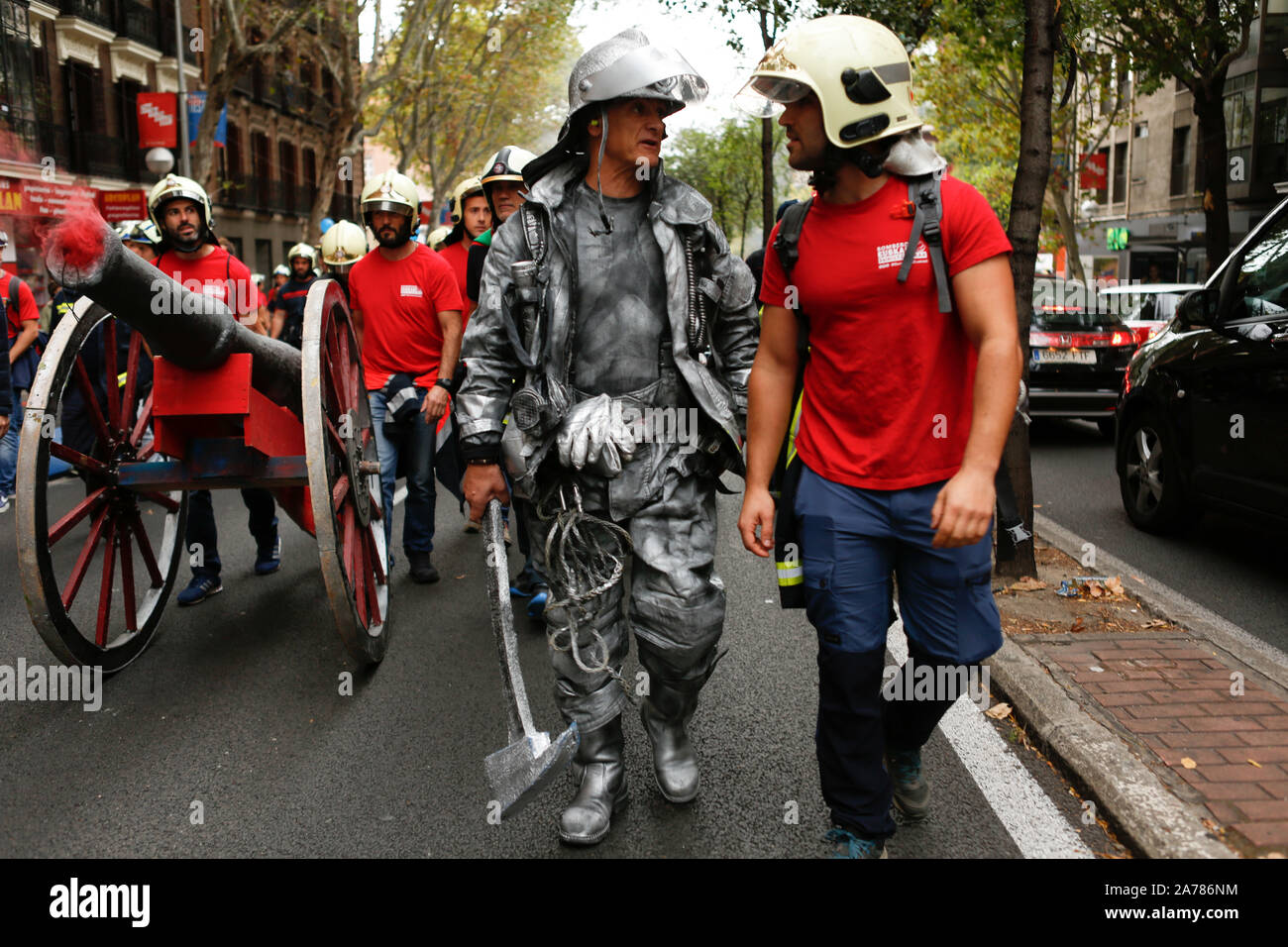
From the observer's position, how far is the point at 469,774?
3.67 m

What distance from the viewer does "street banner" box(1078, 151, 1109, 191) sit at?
1357 inches

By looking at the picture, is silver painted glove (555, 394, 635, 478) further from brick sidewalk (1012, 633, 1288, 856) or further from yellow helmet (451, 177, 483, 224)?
yellow helmet (451, 177, 483, 224)

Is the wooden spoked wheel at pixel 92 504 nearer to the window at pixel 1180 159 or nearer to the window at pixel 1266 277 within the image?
the window at pixel 1266 277

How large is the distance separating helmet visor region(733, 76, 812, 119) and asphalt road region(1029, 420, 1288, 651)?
345cm

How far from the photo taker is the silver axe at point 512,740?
274 cm

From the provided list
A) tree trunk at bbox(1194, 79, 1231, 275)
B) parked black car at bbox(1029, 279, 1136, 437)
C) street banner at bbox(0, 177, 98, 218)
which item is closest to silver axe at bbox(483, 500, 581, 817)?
parked black car at bbox(1029, 279, 1136, 437)

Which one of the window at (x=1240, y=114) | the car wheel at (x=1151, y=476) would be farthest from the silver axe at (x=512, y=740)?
the window at (x=1240, y=114)

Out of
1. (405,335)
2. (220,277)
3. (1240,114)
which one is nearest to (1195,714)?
(405,335)

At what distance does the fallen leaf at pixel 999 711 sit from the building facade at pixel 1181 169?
80.8 ft

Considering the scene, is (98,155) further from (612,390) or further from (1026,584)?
(612,390)

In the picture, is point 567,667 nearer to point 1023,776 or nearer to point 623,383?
point 623,383

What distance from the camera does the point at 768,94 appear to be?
279 cm

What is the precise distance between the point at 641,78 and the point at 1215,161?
1627 cm
